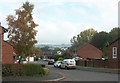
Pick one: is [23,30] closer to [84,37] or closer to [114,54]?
[114,54]

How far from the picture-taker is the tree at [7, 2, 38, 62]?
25484 millimetres

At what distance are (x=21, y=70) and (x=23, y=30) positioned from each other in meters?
8.97

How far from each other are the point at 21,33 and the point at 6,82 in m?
11.8

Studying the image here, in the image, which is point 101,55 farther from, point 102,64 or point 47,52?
point 47,52

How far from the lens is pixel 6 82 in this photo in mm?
14719

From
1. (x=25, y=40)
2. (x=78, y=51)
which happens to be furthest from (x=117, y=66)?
(x=78, y=51)

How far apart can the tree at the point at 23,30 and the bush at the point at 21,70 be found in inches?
282

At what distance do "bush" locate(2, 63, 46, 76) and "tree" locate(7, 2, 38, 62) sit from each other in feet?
23.5

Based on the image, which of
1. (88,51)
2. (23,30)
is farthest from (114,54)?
(88,51)

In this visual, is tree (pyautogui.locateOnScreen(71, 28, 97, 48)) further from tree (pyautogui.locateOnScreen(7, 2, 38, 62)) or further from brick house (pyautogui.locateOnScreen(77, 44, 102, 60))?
tree (pyautogui.locateOnScreen(7, 2, 38, 62))

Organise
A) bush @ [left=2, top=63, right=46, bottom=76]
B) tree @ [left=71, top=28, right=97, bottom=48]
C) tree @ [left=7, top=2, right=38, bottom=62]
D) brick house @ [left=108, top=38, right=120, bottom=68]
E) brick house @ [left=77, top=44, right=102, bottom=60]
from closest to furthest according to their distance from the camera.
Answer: bush @ [left=2, top=63, right=46, bottom=76] < tree @ [left=7, top=2, right=38, bottom=62] < brick house @ [left=108, top=38, right=120, bottom=68] < brick house @ [left=77, top=44, right=102, bottom=60] < tree @ [left=71, top=28, right=97, bottom=48]

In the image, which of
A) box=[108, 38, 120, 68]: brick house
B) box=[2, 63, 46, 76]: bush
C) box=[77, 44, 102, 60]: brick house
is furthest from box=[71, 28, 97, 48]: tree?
box=[2, 63, 46, 76]: bush

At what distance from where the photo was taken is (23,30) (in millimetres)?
25781

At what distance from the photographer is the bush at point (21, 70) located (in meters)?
17.5
